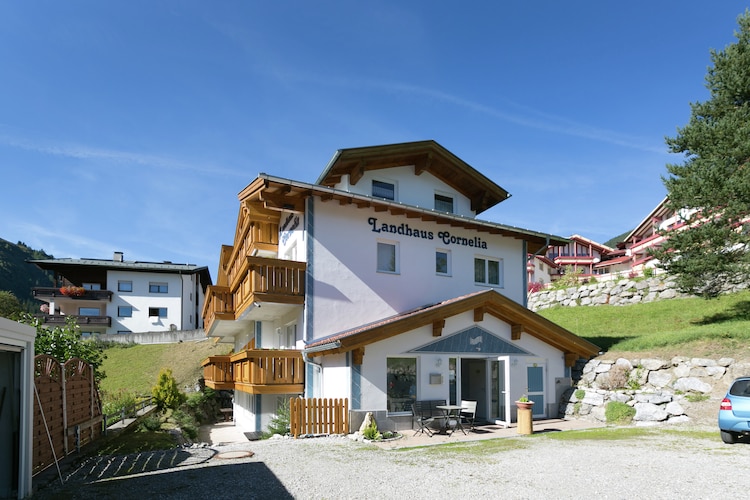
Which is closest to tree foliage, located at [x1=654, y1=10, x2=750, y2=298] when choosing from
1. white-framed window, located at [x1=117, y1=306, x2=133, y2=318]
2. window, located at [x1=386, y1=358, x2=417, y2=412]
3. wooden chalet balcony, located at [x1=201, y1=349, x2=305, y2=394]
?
window, located at [x1=386, y1=358, x2=417, y2=412]

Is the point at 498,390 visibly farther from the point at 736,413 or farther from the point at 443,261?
the point at 736,413

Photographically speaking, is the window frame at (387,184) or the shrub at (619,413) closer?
the shrub at (619,413)

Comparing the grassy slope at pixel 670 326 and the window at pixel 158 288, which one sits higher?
the window at pixel 158 288

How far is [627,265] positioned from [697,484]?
5923cm

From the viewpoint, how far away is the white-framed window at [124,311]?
171ft

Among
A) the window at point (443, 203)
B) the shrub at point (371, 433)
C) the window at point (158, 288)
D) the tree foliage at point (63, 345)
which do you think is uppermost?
the window at point (443, 203)

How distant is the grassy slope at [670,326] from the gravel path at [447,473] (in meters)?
5.22

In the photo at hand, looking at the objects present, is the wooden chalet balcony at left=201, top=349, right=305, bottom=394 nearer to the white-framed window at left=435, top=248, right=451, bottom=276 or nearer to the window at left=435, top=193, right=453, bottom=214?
the white-framed window at left=435, top=248, right=451, bottom=276

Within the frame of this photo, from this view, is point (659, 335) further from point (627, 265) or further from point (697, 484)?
point (627, 265)

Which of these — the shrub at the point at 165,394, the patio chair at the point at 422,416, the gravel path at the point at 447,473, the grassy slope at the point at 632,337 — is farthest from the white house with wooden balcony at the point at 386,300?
the gravel path at the point at 447,473

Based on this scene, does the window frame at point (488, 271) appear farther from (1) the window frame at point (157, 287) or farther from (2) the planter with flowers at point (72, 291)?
(2) the planter with flowers at point (72, 291)

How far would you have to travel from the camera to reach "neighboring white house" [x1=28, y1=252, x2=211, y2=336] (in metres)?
50.6

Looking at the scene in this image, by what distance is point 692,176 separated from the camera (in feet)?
73.1

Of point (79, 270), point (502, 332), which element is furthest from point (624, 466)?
point (79, 270)
